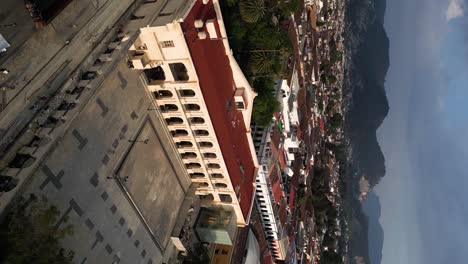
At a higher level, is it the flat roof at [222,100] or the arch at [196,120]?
the flat roof at [222,100]

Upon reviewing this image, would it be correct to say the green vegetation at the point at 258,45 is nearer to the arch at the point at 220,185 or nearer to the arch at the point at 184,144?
the arch at the point at 220,185

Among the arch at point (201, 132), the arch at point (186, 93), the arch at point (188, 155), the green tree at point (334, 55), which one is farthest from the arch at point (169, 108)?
the green tree at point (334, 55)

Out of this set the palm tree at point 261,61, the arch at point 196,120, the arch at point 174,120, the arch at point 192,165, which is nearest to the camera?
the arch at point 196,120

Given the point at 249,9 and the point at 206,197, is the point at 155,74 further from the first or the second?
the point at 206,197

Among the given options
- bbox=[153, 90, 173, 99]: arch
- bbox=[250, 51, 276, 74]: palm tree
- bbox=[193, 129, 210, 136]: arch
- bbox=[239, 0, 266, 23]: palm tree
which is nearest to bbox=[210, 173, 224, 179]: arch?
bbox=[193, 129, 210, 136]: arch

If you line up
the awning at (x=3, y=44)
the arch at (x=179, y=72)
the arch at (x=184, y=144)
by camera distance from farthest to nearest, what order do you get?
the arch at (x=184, y=144) < the arch at (x=179, y=72) < the awning at (x=3, y=44)

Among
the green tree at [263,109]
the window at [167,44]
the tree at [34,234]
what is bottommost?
the tree at [34,234]
